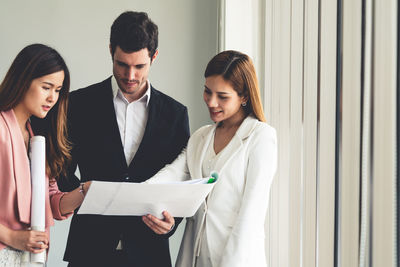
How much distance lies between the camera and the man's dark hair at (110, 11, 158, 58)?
1.85 metres

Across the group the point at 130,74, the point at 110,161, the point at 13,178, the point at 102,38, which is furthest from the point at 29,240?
the point at 102,38

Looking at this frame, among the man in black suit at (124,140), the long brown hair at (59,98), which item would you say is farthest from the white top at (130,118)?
the long brown hair at (59,98)

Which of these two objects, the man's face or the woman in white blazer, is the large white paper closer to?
the woman in white blazer

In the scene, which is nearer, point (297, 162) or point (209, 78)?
point (209, 78)

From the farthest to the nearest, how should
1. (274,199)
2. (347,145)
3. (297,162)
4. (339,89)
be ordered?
(274,199)
(297,162)
(339,89)
(347,145)

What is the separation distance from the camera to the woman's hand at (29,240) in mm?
1453

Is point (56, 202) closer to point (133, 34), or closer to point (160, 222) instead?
point (160, 222)

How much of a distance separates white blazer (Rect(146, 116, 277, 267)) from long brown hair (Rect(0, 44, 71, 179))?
0.46 meters

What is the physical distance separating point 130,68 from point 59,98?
11.0 inches

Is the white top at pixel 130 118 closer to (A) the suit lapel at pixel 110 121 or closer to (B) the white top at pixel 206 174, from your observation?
(A) the suit lapel at pixel 110 121

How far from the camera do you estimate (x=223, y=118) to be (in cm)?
172

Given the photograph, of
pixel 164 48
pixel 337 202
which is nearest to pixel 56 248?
pixel 164 48

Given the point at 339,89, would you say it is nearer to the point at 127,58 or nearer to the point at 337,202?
the point at 337,202

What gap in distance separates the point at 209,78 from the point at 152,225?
517 millimetres
